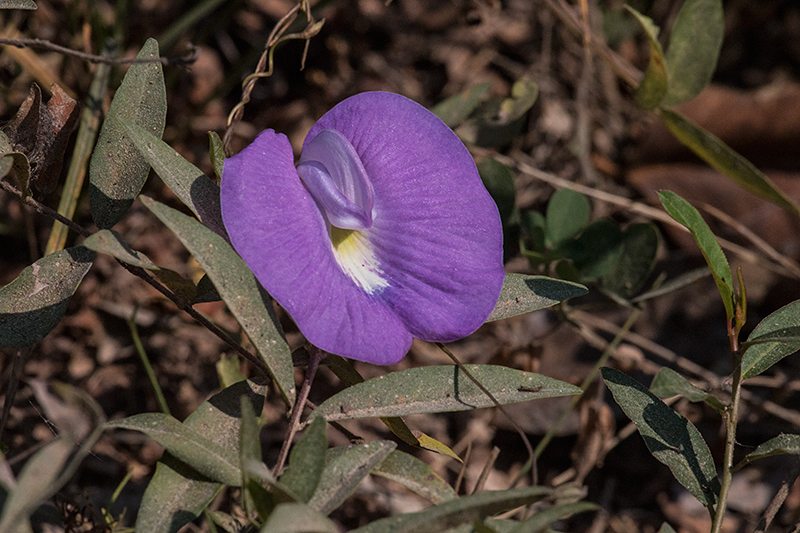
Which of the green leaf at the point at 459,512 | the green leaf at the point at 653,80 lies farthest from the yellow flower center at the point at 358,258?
the green leaf at the point at 653,80

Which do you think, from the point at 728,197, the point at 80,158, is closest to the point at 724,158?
the point at 728,197

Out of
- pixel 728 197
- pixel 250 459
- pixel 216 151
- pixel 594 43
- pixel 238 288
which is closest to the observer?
pixel 250 459

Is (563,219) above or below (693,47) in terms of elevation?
below

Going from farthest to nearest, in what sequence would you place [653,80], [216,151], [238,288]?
1. [653,80]
2. [216,151]
3. [238,288]

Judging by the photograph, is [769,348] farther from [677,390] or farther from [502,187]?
[502,187]

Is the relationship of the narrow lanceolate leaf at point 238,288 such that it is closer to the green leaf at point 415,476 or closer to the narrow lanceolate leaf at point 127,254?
the narrow lanceolate leaf at point 127,254

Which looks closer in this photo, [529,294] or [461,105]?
[529,294]

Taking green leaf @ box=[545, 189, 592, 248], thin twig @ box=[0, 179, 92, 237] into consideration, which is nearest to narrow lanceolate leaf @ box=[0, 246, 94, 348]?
thin twig @ box=[0, 179, 92, 237]
